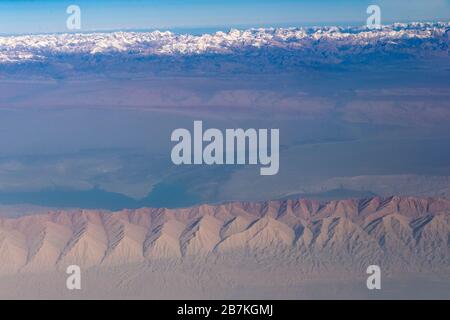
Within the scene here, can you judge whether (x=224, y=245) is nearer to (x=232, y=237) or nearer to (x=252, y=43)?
(x=232, y=237)

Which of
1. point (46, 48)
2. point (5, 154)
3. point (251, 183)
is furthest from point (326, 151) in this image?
point (46, 48)

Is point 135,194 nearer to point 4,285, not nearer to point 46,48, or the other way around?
point 4,285

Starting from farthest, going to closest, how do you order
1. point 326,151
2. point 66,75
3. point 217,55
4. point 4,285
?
point 217,55 → point 66,75 → point 326,151 → point 4,285

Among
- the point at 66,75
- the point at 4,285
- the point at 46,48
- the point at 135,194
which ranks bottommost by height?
the point at 4,285

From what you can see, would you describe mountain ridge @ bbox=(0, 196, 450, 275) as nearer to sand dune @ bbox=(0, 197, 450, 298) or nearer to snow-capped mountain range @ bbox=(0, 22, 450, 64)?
sand dune @ bbox=(0, 197, 450, 298)

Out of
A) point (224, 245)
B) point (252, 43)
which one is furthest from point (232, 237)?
point (252, 43)

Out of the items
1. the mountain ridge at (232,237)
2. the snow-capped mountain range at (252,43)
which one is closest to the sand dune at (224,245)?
the mountain ridge at (232,237)

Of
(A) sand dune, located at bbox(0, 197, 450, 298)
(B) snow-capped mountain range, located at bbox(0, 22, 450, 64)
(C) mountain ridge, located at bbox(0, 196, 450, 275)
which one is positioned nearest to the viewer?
(A) sand dune, located at bbox(0, 197, 450, 298)

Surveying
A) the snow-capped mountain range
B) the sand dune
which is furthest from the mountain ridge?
the snow-capped mountain range

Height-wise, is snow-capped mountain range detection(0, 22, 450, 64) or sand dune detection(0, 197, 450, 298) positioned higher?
snow-capped mountain range detection(0, 22, 450, 64)
